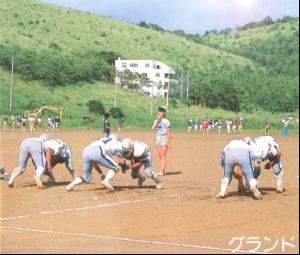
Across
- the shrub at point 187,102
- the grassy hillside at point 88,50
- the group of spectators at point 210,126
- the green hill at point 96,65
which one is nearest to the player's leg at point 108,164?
the group of spectators at point 210,126

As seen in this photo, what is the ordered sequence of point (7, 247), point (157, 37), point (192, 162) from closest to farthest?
1. point (7, 247)
2. point (192, 162)
3. point (157, 37)

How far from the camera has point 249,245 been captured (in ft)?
28.7

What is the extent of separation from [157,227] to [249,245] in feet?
5.86

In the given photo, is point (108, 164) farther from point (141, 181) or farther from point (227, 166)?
point (227, 166)

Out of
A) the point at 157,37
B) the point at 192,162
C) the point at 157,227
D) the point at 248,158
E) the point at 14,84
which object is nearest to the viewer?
the point at 157,227

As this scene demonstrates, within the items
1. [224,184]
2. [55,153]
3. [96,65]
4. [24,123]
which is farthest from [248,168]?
[96,65]

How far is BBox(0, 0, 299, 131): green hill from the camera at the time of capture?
245 feet

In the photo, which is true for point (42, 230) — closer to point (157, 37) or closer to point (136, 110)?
point (136, 110)

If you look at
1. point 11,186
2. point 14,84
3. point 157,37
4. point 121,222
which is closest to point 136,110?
point 14,84

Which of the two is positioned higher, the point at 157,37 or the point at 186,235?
the point at 157,37

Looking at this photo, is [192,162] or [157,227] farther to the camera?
[192,162]

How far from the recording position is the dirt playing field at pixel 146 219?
345 inches

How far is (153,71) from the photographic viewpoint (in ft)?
326

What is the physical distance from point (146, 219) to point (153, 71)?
292ft
